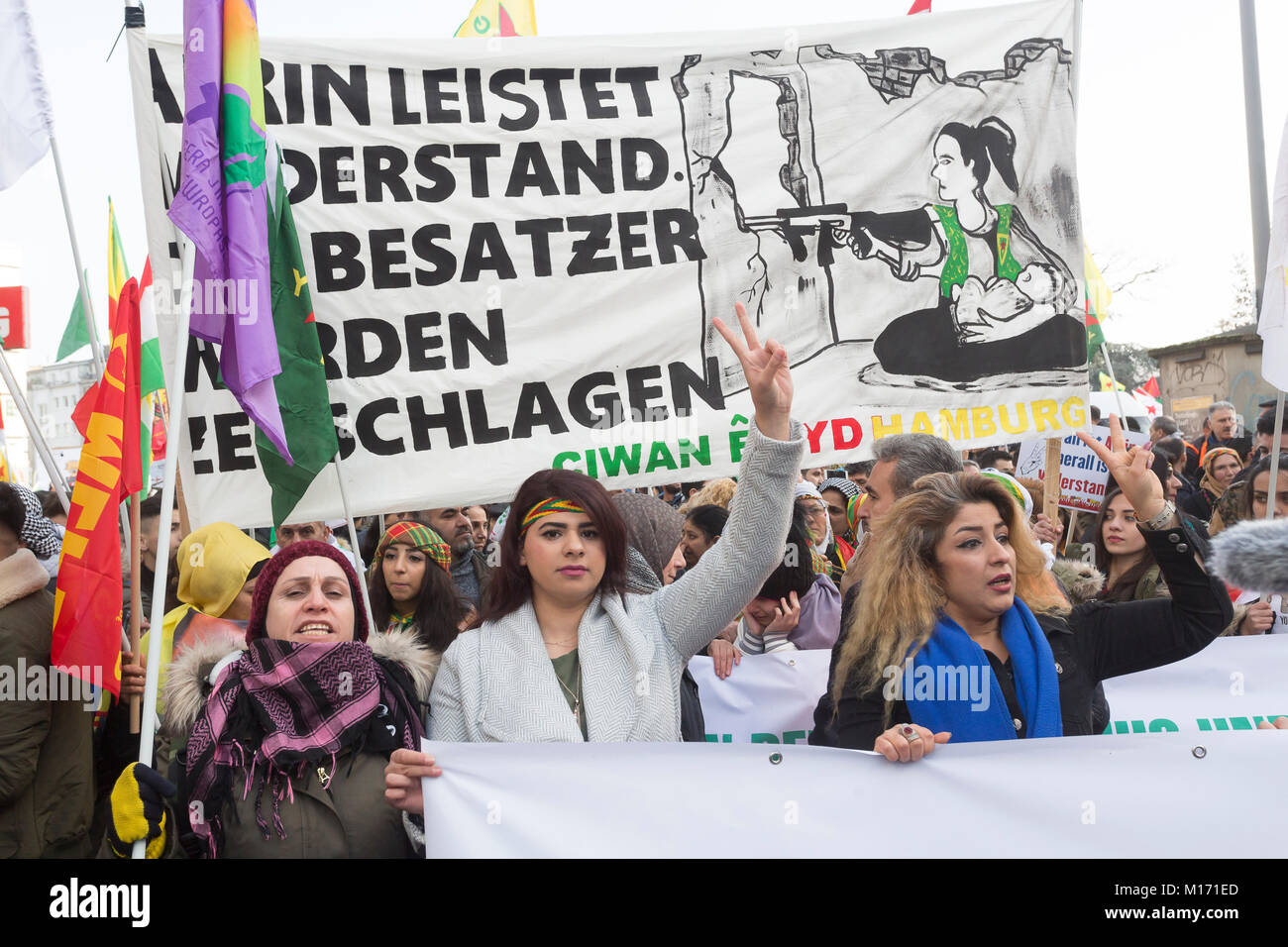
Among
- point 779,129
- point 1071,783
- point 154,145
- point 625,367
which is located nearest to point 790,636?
point 625,367

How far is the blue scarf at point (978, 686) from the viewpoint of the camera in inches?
114

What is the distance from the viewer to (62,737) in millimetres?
3586

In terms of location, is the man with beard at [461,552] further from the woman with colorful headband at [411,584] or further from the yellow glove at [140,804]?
the yellow glove at [140,804]

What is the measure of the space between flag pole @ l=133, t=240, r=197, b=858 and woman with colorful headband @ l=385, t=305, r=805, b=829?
65 centimetres

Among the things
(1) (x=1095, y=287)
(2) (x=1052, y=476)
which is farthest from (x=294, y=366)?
(1) (x=1095, y=287)

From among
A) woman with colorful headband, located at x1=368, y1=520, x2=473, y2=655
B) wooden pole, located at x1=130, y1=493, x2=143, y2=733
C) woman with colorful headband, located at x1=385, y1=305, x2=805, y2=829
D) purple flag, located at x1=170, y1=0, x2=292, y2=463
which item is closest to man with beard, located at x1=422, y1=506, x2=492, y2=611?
woman with colorful headband, located at x1=368, y1=520, x2=473, y2=655

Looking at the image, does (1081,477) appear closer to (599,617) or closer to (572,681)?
(599,617)

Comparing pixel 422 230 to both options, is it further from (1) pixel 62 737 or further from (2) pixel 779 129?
(1) pixel 62 737

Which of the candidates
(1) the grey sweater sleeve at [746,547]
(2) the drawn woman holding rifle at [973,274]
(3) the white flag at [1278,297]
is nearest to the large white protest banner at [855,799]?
(1) the grey sweater sleeve at [746,547]

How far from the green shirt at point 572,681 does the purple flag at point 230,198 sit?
4.14ft

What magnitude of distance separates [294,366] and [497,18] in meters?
4.50

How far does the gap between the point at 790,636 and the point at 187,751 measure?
2.15m

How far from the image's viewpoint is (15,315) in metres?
6.03
